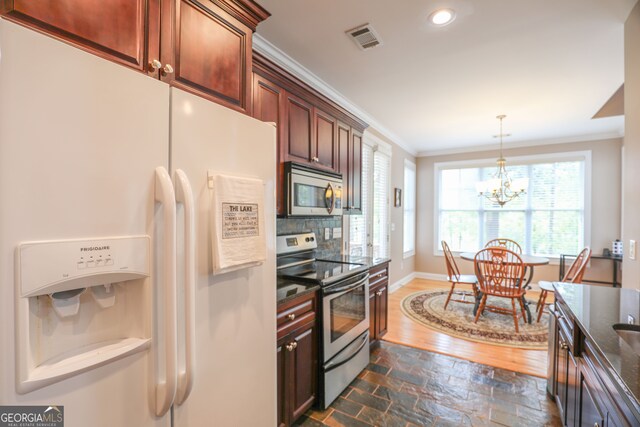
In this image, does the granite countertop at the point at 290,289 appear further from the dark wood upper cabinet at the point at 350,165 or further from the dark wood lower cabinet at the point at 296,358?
the dark wood upper cabinet at the point at 350,165

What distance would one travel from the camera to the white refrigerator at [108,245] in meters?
0.66

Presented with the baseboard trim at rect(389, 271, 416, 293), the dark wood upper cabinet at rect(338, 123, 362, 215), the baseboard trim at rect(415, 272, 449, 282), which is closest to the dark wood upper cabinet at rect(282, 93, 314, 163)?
the dark wood upper cabinet at rect(338, 123, 362, 215)

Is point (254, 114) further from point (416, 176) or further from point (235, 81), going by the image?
point (416, 176)

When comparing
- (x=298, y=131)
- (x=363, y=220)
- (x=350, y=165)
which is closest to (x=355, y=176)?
(x=350, y=165)

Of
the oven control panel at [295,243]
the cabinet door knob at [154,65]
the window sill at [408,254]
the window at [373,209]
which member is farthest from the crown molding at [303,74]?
the window sill at [408,254]

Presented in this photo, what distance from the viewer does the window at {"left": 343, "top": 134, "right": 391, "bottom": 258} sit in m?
3.83

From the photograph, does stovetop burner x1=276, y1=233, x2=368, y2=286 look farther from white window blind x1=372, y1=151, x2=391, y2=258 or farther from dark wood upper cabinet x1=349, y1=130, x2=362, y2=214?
white window blind x1=372, y1=151, x2=391, y2=258

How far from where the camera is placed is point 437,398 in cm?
221

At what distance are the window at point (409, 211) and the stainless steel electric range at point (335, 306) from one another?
3292 millimetres

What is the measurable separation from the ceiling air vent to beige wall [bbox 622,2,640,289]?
1580 millimetres

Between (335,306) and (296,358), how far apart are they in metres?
0.47

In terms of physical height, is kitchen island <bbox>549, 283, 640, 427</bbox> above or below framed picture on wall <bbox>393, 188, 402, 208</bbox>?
below

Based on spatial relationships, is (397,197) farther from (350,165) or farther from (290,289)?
(290,289)

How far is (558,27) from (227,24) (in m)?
2.26
